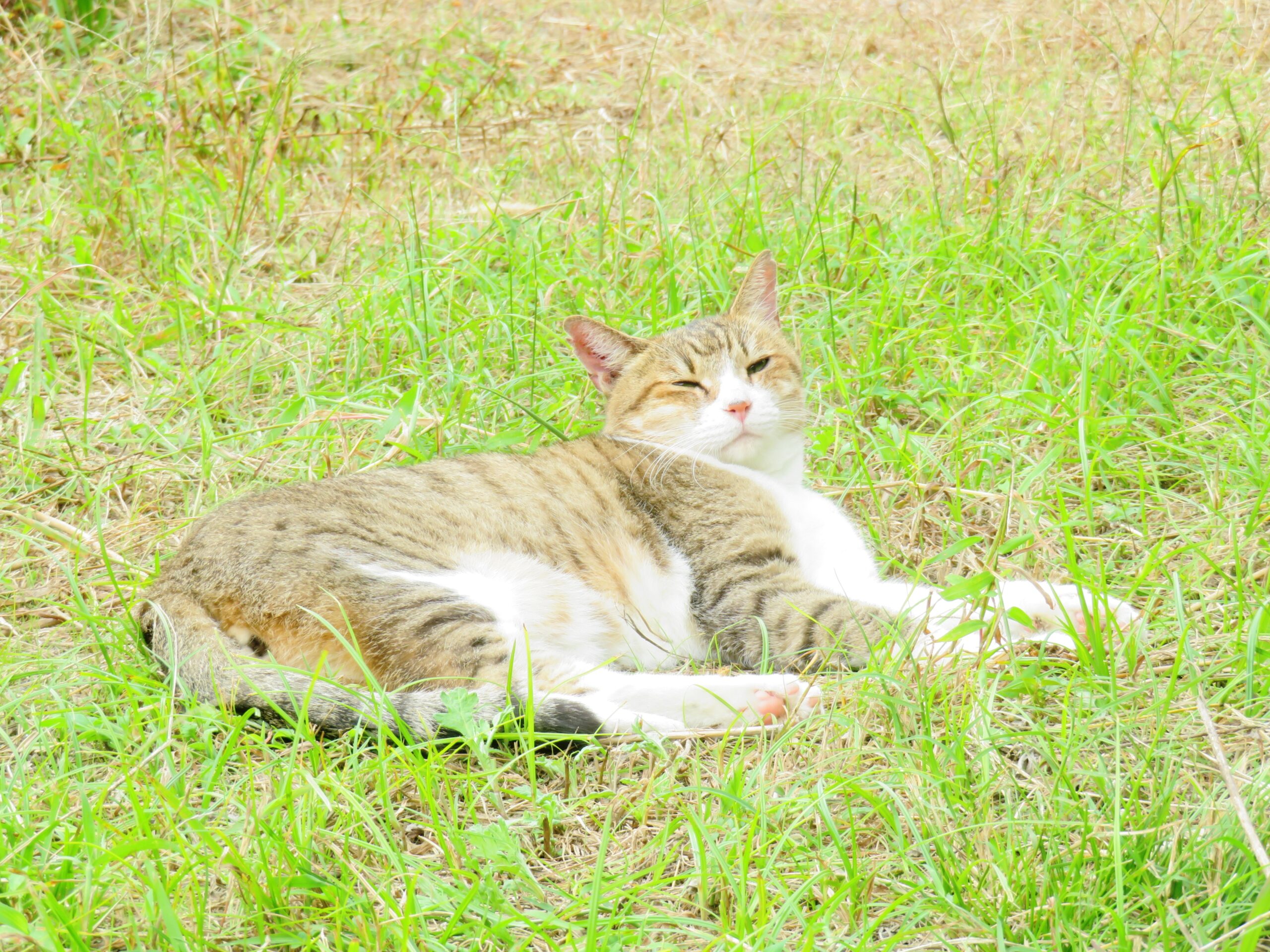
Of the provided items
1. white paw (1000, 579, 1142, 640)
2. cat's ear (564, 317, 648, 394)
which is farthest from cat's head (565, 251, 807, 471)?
white paw (1000, 579, 1142, 640)

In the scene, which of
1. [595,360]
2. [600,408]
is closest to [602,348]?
[595,360]

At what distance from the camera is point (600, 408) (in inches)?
157

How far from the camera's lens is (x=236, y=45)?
5.98 m

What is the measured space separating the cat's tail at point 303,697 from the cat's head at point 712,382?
4.10ft

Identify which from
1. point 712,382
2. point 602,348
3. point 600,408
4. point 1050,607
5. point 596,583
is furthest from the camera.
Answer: point 600,408

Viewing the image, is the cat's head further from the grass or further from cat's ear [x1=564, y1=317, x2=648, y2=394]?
the grass

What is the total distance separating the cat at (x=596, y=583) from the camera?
246cm

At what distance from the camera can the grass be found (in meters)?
1.87

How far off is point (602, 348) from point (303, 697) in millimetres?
1689

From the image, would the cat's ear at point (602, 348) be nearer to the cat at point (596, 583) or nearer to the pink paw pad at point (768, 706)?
the cat at point (596, 583)

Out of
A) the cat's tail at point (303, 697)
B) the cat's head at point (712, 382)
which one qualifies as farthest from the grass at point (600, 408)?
the cat's head at point (712, 382)

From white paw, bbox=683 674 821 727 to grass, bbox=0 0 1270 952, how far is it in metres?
0.11

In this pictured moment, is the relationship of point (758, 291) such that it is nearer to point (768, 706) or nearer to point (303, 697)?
point (768, 706)

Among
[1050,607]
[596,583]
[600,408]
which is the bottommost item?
[596,583]
